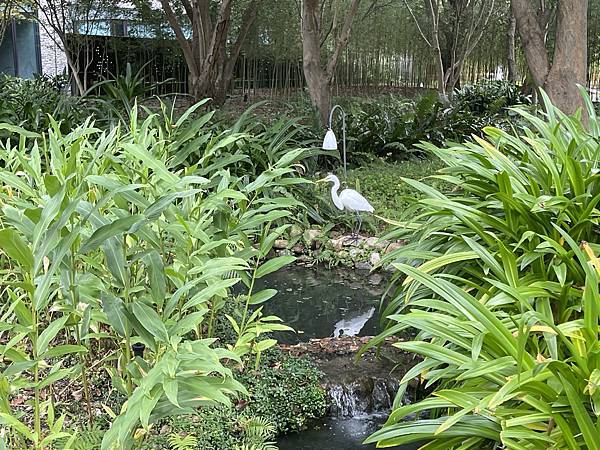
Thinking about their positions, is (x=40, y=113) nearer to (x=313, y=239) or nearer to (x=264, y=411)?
(x=313, y=239)

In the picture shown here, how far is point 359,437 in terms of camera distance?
2.71 meters

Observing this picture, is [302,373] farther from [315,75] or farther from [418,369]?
[315,75]

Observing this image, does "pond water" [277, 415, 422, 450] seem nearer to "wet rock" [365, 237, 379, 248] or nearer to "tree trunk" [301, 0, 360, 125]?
"wet rock" [365, 237, 379, 248]

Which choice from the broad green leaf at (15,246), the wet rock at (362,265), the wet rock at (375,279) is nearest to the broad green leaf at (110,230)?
the broad green leaf at (15,246)

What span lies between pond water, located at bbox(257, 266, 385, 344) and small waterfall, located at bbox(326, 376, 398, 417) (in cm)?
70

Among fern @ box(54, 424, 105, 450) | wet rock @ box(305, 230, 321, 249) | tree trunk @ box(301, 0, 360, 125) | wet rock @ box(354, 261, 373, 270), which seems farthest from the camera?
tree trunk @ box(301, 0, 360, 125)

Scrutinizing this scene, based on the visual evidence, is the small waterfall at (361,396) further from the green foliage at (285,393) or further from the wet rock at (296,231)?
the wet rock at (296,231)

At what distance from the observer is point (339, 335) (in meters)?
3.65

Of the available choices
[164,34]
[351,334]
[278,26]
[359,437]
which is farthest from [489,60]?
[359,437]

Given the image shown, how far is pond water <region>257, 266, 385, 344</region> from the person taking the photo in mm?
3762

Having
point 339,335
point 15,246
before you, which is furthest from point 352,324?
point 15,246

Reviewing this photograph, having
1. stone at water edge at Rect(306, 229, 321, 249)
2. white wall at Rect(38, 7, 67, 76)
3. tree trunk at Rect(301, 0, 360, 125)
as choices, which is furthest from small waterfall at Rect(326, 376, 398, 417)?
white wall at Rect(38, 7, 67, 76)

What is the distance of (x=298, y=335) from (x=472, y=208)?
1.46 meters

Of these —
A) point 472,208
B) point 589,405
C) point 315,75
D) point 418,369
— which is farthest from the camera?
point 315,75
